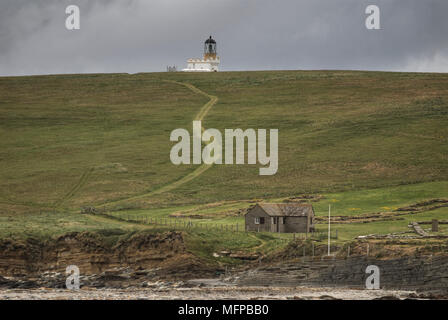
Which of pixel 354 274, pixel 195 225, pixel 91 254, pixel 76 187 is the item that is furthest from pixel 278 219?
pixel 76 187

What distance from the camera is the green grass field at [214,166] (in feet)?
362

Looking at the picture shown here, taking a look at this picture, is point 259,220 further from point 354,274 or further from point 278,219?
point 354,274

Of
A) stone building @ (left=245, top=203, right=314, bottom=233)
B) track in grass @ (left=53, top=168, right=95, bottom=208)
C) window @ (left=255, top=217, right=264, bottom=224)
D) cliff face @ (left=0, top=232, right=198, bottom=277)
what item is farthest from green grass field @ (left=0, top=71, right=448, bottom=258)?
window @ (left=255, top=217, right=264, bottom=224)

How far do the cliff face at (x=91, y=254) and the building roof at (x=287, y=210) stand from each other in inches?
455

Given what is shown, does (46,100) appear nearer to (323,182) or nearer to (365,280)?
(323,182)

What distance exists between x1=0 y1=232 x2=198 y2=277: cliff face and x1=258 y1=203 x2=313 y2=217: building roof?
11.6 metres

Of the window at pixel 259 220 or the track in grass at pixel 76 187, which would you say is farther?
the track in grass at pixel 76 187

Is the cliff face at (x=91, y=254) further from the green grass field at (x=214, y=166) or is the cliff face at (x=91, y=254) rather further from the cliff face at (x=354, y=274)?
the cliff face at (x=354, y=274)

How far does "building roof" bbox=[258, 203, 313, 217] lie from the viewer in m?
→ 94.1

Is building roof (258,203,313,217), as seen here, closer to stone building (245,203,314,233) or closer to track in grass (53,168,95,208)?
stone building (245,203,314,233)

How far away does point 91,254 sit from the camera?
8650cm

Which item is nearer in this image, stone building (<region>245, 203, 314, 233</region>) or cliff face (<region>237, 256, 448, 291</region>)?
cliff face (<region>237, 256, 448, 291</region>)

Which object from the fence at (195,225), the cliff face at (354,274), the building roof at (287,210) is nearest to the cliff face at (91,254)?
the fence at (195,225)

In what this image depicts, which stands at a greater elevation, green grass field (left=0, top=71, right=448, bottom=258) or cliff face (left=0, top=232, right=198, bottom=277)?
green grass field (left=0, top=71, right=448, bottom=258)
